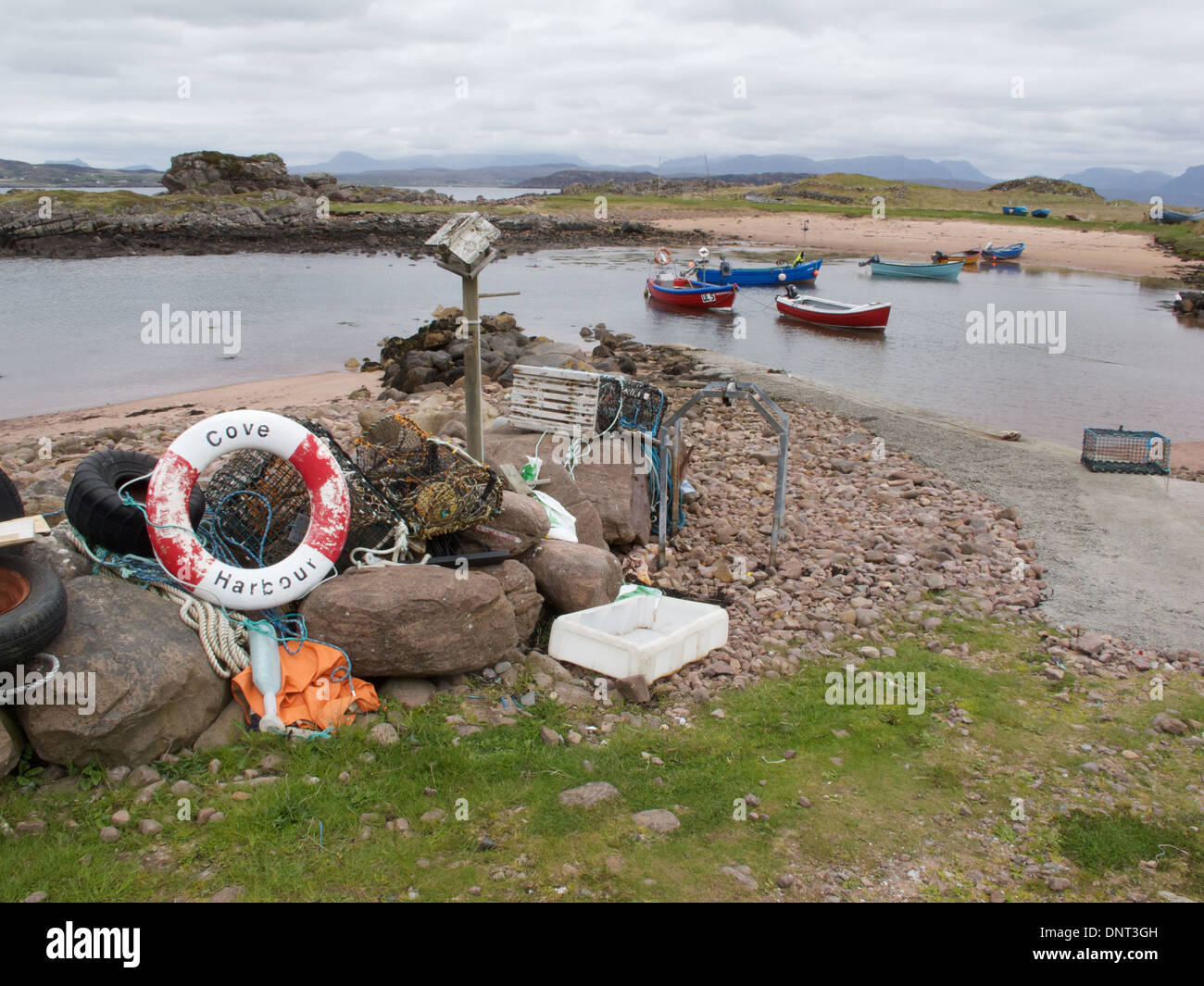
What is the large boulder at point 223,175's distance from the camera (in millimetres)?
67812

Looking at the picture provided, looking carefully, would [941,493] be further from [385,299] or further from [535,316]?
[385,299]

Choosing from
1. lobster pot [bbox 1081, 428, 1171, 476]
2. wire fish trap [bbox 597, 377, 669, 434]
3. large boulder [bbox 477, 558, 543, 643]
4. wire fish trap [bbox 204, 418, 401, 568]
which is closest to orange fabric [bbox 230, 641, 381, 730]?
wire fish trap [bbox 204, 418, 401, 568]

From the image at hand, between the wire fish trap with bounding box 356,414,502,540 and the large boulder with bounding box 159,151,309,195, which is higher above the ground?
the large boulder with bounding box 159,151,309,195

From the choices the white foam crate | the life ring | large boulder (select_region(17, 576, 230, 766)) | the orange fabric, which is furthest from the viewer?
the white foam crate

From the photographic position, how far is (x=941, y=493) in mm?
10750

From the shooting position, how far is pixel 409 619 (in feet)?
17.7

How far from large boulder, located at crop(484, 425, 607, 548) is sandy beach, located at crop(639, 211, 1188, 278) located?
48731mm

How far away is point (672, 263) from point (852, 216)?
28025 mm

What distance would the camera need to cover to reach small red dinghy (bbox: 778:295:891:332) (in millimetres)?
29719

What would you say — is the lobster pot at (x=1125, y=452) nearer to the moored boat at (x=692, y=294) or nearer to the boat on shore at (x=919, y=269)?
the moored boat at (x=692, y=294)
